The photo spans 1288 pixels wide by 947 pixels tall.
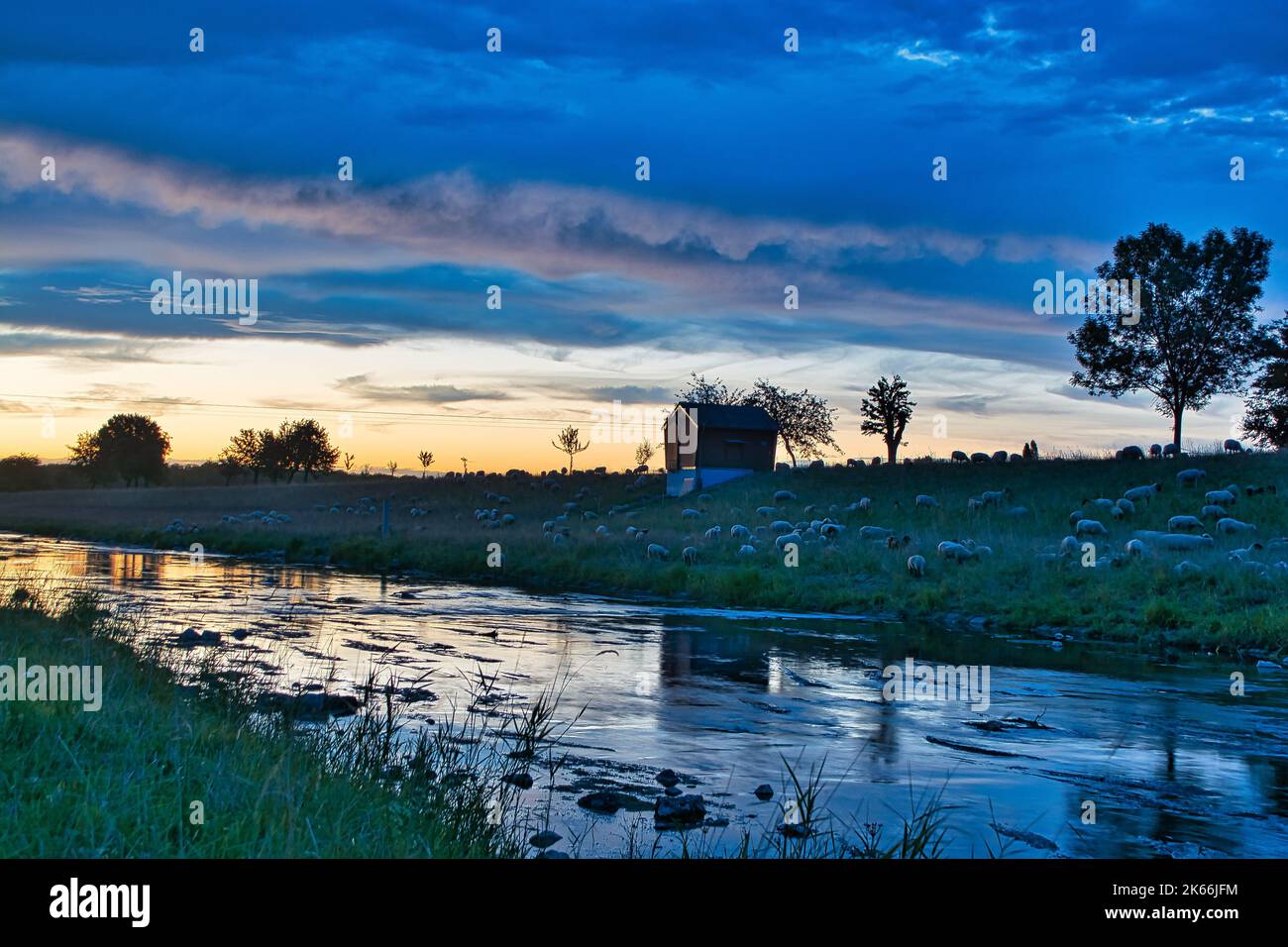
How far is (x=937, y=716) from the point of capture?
13477 mm

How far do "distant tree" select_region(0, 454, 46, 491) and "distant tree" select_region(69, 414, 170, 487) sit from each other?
11.3 metres

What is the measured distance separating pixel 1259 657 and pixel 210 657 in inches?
710

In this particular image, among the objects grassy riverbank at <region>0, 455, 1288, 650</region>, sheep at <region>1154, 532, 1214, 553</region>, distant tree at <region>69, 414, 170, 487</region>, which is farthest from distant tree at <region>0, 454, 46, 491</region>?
sheep at <region>1154, 532, 1214, 553</region>

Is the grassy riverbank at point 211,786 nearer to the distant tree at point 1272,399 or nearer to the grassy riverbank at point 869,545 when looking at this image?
the grassy riverbank at point 869,545

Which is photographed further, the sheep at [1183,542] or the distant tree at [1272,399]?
the distant tree at [1272,399]

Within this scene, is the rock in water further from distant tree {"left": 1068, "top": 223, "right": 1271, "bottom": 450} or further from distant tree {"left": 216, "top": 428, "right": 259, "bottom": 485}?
distant tree {"left": 216, "top": 428, "right": 259, "bottom": 485}

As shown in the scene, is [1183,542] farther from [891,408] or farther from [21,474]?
[21,474]

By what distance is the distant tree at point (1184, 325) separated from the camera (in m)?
58.9

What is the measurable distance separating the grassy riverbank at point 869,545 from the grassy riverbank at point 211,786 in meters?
17.7

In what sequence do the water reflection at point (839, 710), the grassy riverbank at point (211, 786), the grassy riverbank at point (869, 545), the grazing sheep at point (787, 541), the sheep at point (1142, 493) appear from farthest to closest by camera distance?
the sheep at point (1142, 493) < the grazing sheep at point (787, 541) < the grassy riverbank at point (869, 545) < the water reflection at point (839, 710) < the grassy riverbank at point (211, 786)

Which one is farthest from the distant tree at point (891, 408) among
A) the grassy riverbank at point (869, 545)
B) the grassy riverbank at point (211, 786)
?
the grassy riverbank at point (211, 786)

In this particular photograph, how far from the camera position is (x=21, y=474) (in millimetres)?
142125
